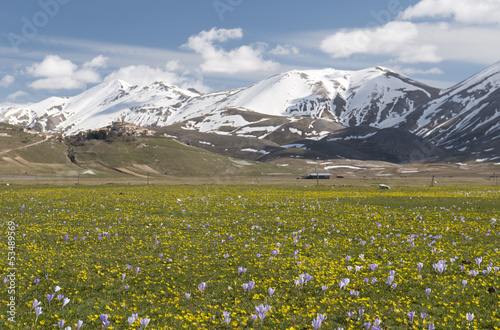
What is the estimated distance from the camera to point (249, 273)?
14.2 m

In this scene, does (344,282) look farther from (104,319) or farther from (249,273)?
(104,319)

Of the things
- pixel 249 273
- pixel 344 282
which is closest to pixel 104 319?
pixel 249 273

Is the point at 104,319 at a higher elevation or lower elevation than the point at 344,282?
higher

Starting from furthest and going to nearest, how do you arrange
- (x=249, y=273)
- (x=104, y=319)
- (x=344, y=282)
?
1. (x=249, y=273)
2. (x=344, y=282)
3. (x=104, y=319)

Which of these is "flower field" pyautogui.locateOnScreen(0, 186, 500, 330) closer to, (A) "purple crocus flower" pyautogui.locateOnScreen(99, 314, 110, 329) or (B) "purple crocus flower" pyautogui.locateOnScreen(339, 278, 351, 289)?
(A) "purple crocus flower" pyautogui.locateOnScreen(99, 314, 110, 329)

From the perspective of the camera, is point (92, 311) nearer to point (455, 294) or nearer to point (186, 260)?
point (186, 260)

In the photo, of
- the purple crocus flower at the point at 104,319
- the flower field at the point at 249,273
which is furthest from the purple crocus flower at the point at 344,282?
the purple crocus flower at the point at 104,319

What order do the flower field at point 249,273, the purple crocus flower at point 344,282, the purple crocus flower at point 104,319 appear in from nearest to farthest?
1. the purple crocus flower at point 104,319
2. the flower field at point 249,273
3. the purple crocus flower at point 344,282

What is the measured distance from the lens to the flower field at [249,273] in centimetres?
1012

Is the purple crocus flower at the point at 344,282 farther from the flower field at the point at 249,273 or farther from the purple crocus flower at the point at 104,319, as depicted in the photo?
the purple crocus flower at the point at 104,319

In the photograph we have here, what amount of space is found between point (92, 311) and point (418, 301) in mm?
10067

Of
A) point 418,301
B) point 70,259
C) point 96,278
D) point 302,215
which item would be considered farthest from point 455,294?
point 302,215

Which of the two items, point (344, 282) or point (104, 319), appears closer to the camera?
point (104, 319)

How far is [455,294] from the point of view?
1176cm
